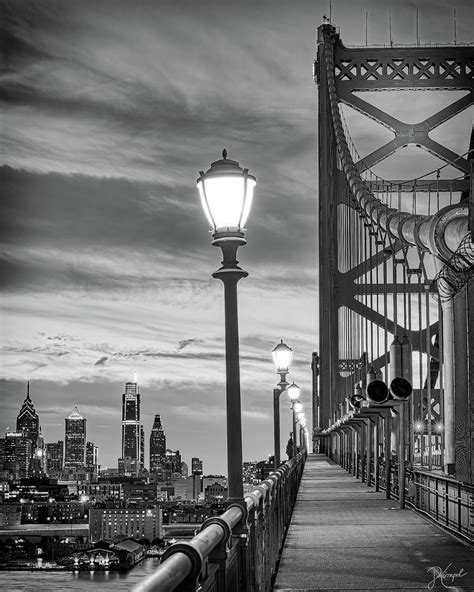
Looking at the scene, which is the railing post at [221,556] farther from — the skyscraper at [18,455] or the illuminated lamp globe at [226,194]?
the skyscraper at [18,455]

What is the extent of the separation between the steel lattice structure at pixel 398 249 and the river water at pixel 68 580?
4.63 meters

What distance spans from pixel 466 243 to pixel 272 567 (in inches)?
154

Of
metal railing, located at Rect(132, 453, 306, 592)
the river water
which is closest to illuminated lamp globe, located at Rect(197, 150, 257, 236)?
metal railing, located at Rect(132, 453, 306, 592)

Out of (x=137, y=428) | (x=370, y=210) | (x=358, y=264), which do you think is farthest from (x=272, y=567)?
(x=137, y=428)

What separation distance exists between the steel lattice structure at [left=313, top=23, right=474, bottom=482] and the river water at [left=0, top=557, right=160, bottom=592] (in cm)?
463

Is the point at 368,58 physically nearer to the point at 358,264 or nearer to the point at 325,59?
the point at 325,59

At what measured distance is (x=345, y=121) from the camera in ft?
153

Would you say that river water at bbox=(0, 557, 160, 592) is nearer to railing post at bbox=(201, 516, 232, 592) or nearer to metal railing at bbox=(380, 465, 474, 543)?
metal railing at bbox=(380, 465, 474, 543)

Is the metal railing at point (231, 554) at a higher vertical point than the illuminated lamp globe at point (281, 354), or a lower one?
lower

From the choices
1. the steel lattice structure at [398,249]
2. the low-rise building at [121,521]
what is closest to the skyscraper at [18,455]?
the steel lattice structure at [398,249]

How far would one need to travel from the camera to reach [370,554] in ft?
36.5

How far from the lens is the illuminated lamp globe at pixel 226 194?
25.6 ft

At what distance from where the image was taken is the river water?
1062 cm

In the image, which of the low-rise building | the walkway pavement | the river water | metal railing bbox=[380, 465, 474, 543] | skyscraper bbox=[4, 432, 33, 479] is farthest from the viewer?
skyscraper bbox=[4, 432, 33, 479]
